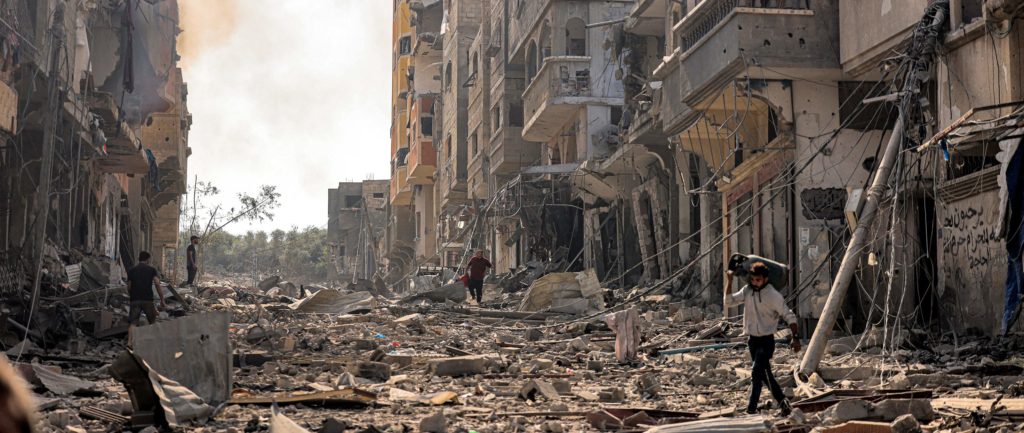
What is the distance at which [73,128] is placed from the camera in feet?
62.5

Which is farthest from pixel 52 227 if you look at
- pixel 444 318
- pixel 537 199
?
pixel 537 199

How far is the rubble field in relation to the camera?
7.66 metres

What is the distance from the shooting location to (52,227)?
21594 millimetres

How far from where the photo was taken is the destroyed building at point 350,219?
87938mm

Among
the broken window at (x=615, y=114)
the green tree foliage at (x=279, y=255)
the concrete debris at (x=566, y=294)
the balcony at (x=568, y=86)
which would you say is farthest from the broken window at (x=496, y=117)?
the green tree foliage at (x=279, y=255)

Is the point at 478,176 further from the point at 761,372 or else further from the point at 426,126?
the point at 761,372

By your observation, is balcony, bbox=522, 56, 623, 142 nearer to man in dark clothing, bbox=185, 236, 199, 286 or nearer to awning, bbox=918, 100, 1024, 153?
man in dark clothing, bbox=185, 236, 199, 286

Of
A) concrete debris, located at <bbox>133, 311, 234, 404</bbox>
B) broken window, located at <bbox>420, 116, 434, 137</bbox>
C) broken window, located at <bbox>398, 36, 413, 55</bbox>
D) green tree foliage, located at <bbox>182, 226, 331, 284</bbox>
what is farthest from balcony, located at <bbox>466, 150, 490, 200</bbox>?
green tree foliage, located at <bbox>182, 226, 331, 284</bbox>

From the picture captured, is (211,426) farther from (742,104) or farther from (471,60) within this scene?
(471,60)

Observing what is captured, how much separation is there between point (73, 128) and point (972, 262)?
13.5m

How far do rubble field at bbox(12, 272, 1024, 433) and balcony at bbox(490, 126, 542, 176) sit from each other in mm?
23106

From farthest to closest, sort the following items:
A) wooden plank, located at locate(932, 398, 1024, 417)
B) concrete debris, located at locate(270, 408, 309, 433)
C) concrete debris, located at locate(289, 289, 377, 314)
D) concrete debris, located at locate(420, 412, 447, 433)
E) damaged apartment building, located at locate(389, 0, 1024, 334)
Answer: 1. concrete debris, located at locate(289, 289, 377, 314)
2. damaged apartment building, located at locate(389, 0, 1024, 334)
3. concrete debris, located at locate(420, 412, 447, 433)
4. wooden plank, located at locate(932, 398, 1024, 417)
5. concrete debris, located at locate(270, 408, 309, 433)

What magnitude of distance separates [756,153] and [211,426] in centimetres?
1319

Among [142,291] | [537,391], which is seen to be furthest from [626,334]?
[142,291]
